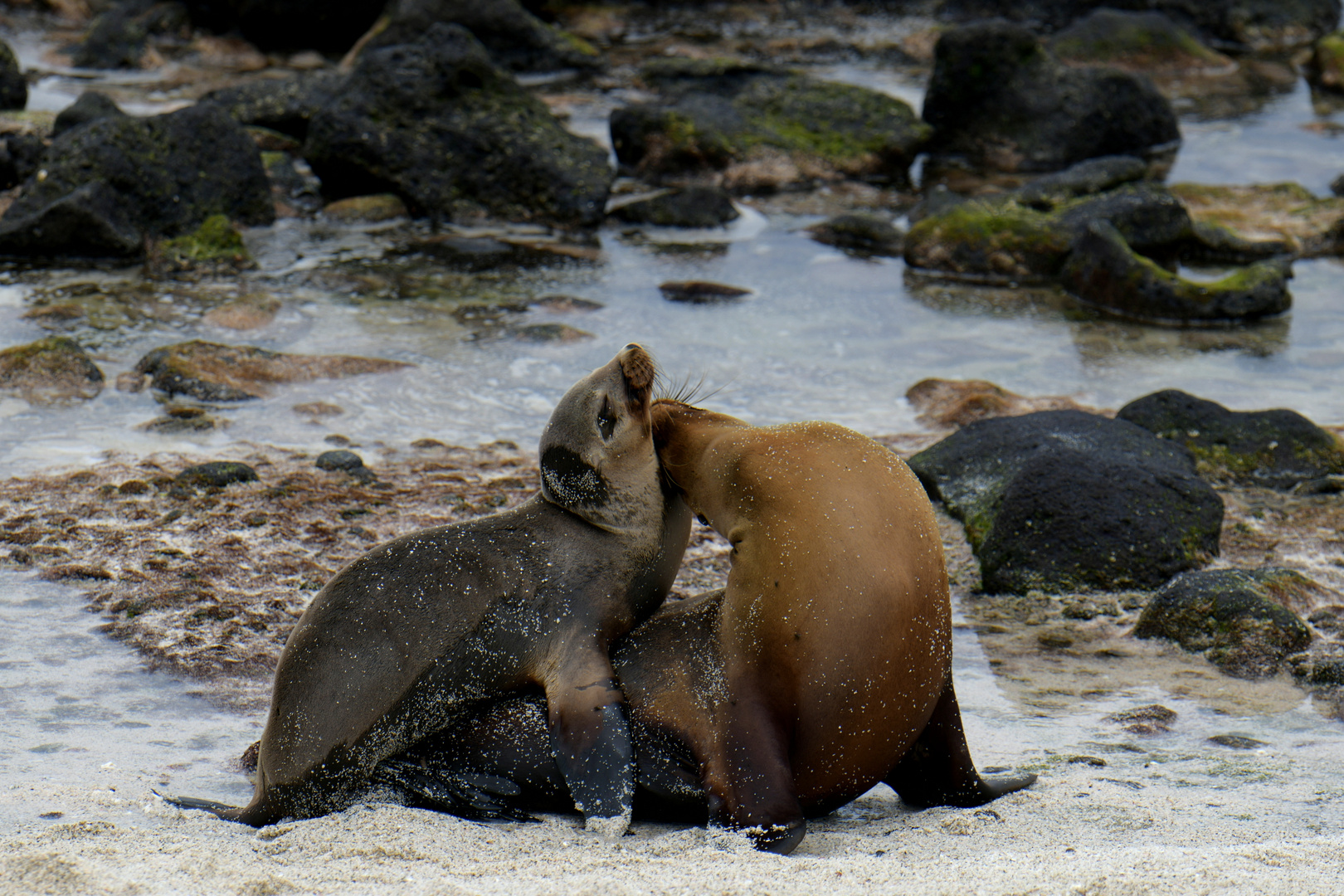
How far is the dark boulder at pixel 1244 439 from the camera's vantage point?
727 cm

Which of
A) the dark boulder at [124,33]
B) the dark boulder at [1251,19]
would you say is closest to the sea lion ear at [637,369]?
the dark boulder at [124,33]

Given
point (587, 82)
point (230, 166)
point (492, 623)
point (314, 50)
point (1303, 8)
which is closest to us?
point (492, 623)

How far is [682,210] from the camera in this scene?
1277cm

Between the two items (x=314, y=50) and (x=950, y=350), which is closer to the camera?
(x=950, y=350)

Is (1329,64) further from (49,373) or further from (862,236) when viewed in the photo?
(49,373)

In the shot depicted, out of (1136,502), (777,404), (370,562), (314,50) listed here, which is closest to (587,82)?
(314,50)

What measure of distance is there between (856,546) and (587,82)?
1665cm

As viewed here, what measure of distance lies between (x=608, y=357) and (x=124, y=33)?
1403 centimetres

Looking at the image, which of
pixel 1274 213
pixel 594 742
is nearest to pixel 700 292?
pixel 1274 213

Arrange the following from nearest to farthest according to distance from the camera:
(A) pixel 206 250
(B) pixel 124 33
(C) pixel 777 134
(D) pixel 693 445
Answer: (D) pixel 693 445, (A) pixel 206 250, (C) pixel 777 134, (B) pixel 124 33

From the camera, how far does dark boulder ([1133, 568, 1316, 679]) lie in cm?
514

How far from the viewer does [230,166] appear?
11.9 m

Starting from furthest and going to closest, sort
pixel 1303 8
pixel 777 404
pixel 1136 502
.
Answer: pixel 1303 8, pixel 777 404, pixel 1136 502

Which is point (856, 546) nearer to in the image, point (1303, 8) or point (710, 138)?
point (710, 138)
